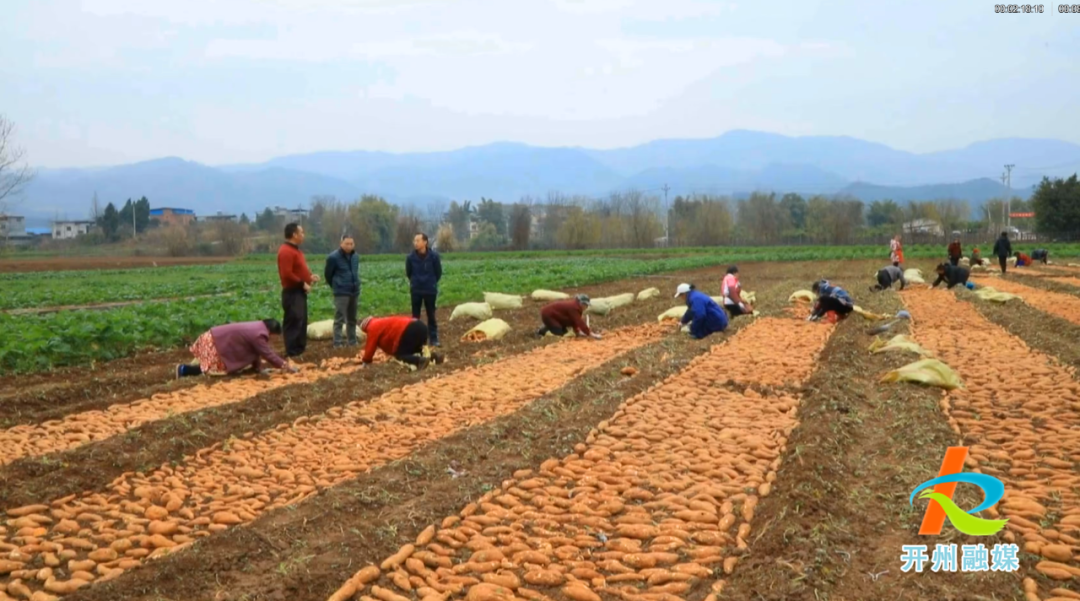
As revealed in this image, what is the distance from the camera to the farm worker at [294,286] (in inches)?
404

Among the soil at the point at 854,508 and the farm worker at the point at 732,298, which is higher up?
the farm worker at the point at 732,298

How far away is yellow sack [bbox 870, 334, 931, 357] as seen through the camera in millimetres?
9792

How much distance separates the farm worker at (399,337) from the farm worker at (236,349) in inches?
39.8

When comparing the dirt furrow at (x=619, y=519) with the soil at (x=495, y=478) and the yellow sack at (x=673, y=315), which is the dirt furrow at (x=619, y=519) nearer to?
the soil at (x=495, y=478)

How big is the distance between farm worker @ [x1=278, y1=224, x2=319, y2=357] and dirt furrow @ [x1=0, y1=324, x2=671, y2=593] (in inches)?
104

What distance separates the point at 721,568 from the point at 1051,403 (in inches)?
188

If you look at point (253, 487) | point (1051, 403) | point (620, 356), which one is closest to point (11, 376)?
point (253, 487)

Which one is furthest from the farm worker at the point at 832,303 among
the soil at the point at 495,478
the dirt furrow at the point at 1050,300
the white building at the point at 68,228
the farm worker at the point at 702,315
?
the white building at the point at 68,228

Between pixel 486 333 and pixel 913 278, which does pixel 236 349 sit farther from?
pixel 913 278

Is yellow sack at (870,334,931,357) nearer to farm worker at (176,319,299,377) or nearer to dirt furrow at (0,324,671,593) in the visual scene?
dirt furrow at (0,324,671,593)

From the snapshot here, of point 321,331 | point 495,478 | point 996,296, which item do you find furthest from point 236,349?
point 996,296

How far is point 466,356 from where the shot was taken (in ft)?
36.6

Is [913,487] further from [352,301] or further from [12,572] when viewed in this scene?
[352,301]

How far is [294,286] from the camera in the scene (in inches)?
412
